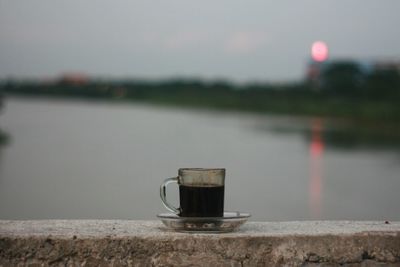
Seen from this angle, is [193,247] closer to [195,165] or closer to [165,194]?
[165,194]

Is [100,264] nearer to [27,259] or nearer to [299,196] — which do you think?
[27,259]

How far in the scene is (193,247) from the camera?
3010 millimetres

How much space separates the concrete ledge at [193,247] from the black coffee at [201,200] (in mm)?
83

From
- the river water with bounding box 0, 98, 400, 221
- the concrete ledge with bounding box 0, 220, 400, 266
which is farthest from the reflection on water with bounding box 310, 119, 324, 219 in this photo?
the concrete ledge with bounding box 0, 220, 400, 266

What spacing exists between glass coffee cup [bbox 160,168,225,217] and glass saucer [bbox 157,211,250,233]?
3 centimetres

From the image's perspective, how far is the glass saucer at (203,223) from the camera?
3048 mm

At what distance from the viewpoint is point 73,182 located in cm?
3875

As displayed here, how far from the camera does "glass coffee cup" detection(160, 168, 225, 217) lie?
3047 mm

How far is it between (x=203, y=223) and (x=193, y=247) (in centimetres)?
8

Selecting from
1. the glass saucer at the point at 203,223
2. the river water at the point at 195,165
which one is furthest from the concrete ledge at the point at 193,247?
the river water at the point at 195,165

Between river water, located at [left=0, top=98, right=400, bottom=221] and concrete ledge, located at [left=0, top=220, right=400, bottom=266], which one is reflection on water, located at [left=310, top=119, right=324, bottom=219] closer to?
river water, located at [left=0, top=98, right=400, bottom=221]

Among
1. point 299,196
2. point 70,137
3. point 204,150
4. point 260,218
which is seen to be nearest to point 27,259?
point 260,218

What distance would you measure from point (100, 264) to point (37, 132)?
86.4 m

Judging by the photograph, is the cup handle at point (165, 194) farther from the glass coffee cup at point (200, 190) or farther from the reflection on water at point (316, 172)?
the reflection on water at point (316, 172)
